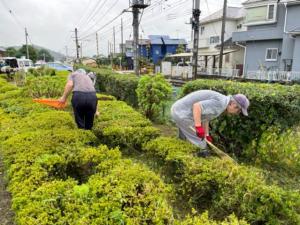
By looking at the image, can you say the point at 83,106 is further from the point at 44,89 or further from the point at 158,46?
the point at 158,46

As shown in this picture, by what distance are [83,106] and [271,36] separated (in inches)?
875

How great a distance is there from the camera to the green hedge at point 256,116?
13.2 ft

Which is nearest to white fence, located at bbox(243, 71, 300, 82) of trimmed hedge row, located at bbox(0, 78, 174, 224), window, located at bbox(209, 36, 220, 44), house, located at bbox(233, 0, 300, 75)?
→ house, located at bbox(233, 0, 300, 75)

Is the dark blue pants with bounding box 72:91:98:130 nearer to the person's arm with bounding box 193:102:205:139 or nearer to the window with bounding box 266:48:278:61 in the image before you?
the person's arm with bounding box 193:102:205:139

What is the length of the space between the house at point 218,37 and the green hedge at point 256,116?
25811mm

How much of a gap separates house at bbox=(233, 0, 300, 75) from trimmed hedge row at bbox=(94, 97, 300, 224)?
18629 mm

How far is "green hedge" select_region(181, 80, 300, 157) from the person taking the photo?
4031 mm

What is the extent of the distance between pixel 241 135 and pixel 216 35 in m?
32.0

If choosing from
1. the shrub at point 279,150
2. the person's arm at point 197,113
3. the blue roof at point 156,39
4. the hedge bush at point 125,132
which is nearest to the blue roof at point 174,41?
the blue roof at point 156,39

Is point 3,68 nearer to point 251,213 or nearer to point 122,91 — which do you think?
point 122,91

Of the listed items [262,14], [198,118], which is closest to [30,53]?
[262,14]

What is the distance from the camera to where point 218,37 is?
110 ft

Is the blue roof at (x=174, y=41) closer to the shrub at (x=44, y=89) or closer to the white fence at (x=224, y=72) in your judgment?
the white fence at (x=224, y=72)

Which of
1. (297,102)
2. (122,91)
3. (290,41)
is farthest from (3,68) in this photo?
(297,102)
